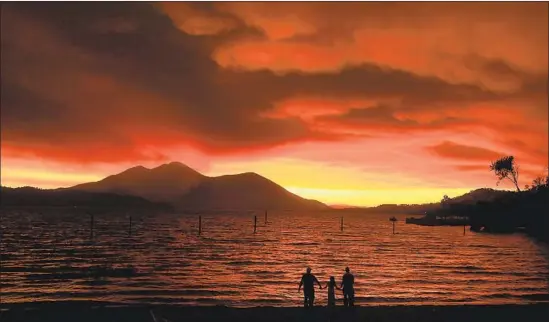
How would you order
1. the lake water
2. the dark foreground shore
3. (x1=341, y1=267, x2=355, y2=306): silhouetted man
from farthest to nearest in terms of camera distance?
the lake water < (x1=341, y1=267, x2=355, y2=306): silhouetted man < the dark foreground shore

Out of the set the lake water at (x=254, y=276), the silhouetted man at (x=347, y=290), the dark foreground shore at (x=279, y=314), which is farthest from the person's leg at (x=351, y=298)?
the lake water at (x=254, y=276)

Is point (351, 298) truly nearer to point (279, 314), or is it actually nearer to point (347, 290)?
point (347, 290)

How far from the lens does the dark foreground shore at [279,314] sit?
86.1 ft

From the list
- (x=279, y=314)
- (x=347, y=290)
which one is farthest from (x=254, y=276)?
(x=279, y=314)

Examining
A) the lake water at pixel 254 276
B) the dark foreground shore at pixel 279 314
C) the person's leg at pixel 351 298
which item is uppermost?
the person's leg at pixel 351 298

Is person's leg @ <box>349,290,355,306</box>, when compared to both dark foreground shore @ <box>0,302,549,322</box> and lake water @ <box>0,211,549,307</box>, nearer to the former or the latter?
dark foreground shore @ <box>0,302,549,322</box>

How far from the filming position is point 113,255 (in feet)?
266

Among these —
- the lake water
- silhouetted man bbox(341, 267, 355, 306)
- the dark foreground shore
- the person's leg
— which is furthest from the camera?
the lake water

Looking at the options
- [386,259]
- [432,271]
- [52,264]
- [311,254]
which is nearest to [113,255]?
[52,264]

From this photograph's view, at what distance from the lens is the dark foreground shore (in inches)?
1033

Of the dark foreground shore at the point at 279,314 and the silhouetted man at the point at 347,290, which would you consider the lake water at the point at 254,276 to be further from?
the dark foreground shore at the point at 279,314

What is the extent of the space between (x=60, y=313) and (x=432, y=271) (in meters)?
45.6

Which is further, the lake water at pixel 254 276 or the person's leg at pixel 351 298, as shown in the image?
the lake water at pixel 254 276

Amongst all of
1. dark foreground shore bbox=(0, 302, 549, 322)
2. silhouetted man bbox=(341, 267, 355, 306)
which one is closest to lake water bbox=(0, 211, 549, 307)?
silhouetted man bbox=(341, 267, 355, 306)
